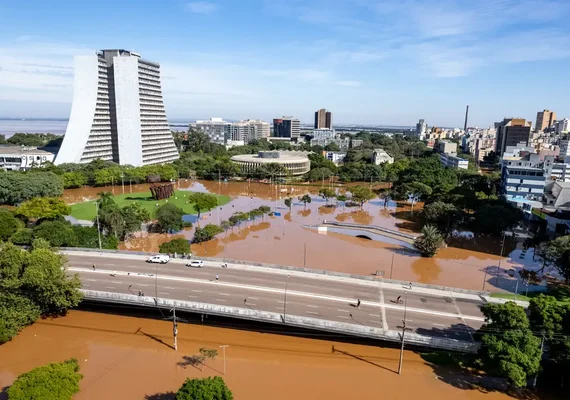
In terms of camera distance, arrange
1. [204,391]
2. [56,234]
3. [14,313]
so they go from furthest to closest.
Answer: [56,234] < [14,313] < [204,391]

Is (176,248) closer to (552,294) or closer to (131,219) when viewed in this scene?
(131,219)

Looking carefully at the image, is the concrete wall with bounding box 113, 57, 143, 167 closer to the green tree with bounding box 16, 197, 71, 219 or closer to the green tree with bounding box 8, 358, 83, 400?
the green tree with bounding box 16, 197, 71, 219

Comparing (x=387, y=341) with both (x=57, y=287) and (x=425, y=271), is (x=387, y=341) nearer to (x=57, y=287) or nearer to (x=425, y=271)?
(x=425, y=271)

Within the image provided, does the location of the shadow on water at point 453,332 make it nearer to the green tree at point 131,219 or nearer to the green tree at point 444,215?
the green tree at point 444,215

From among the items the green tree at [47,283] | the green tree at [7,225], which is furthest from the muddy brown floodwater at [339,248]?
the green tree at [47,283]

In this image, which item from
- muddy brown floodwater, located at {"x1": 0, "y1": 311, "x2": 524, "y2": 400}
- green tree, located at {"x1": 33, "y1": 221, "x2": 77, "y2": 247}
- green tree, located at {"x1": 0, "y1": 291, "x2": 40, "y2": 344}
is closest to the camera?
muddy brown floodwater, located at {"x1": 0, "y1": 311, "x2": 524, "y2": 400}

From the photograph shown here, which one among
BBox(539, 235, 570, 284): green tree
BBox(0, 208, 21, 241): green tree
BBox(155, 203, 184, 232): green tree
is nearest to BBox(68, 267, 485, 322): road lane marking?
BBox(539, 235, 570, 284): green tree

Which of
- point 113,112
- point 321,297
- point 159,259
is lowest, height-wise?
point 321,297

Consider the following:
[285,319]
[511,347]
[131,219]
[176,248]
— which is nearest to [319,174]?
[131,219]
